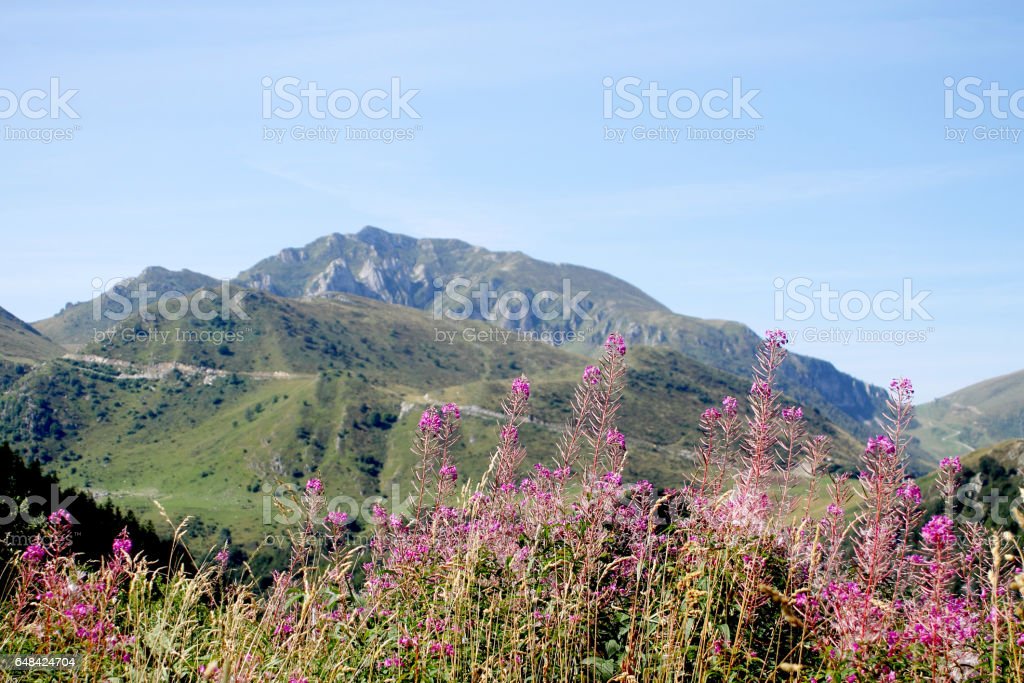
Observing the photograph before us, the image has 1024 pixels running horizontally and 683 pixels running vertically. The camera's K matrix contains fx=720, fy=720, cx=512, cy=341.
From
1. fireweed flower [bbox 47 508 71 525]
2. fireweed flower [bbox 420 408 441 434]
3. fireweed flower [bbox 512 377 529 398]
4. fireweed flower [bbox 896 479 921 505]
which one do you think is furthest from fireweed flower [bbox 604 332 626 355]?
fireweed flower [bbox 47 508 71 525]

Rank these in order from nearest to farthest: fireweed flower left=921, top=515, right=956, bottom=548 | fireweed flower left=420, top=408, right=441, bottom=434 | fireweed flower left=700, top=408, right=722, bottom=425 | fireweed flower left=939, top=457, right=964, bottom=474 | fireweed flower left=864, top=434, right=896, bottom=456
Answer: fireweed flower left=921, top=515, right=956, bottom=548, fireweed flower left=864, top=434, right=896, bottom=456, fireweed flower left=700, top=408, right=722, bottom=425, fireweed flower left=939, top=457, right=964, bottom=474, fireweed flower left=420, top=408, right=441, bottom=434

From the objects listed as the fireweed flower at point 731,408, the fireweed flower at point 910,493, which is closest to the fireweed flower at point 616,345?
the fireweed flower at point 731,408

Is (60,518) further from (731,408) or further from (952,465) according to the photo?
(952,465)

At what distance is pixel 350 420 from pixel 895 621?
200 metres

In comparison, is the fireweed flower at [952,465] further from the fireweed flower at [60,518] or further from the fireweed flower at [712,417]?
the fireweed flower at [60,518]

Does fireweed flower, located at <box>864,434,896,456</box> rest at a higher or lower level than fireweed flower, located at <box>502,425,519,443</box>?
higher

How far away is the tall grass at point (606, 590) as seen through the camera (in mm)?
4105

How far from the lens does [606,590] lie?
189 inches

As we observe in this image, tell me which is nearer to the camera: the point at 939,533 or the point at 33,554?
the point at 939,533

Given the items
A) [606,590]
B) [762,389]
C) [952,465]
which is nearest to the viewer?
[606,590]

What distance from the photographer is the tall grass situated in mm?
4105

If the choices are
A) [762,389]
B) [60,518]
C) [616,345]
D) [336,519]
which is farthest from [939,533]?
[60,518]

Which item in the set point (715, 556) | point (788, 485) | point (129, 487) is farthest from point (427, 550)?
point (129, 487)

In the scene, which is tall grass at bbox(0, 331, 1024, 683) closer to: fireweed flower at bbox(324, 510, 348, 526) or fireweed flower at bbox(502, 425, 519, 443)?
fireweed flower at bbox(502, 425, 519, 443)
